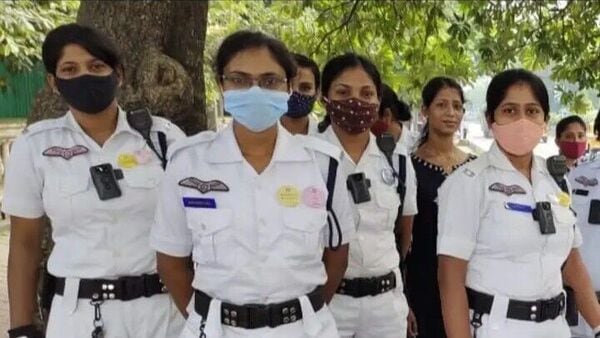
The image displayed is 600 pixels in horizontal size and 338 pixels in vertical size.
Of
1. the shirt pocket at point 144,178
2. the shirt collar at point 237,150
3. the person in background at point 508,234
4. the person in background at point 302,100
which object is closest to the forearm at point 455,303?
the person in background at point 508,234

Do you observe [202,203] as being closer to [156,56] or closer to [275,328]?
[275,328]

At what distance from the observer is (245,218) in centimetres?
198

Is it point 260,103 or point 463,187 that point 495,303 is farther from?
point 260,103

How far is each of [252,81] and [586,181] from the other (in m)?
2.10

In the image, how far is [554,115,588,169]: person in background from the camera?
166 inches

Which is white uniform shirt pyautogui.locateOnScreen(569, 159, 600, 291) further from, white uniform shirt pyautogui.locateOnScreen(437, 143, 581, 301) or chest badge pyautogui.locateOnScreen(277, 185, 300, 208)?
chest badge pyautogui.locateOnScreen(277, 185, 300, 208)

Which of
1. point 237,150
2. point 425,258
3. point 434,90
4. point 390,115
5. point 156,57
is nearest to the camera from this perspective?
point 237,150

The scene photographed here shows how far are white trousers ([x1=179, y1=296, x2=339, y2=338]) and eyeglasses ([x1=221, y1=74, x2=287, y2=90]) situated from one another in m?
0.65

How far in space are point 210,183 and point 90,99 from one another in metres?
0.58

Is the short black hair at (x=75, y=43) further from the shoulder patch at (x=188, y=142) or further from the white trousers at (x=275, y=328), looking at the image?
the white trousers at (x=275, y=328)

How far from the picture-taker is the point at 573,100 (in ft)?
18.4

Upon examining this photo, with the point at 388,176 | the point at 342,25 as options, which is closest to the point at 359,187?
the point at 388,176

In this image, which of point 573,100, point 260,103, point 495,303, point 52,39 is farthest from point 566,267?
point 573,100

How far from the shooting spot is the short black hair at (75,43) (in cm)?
230
